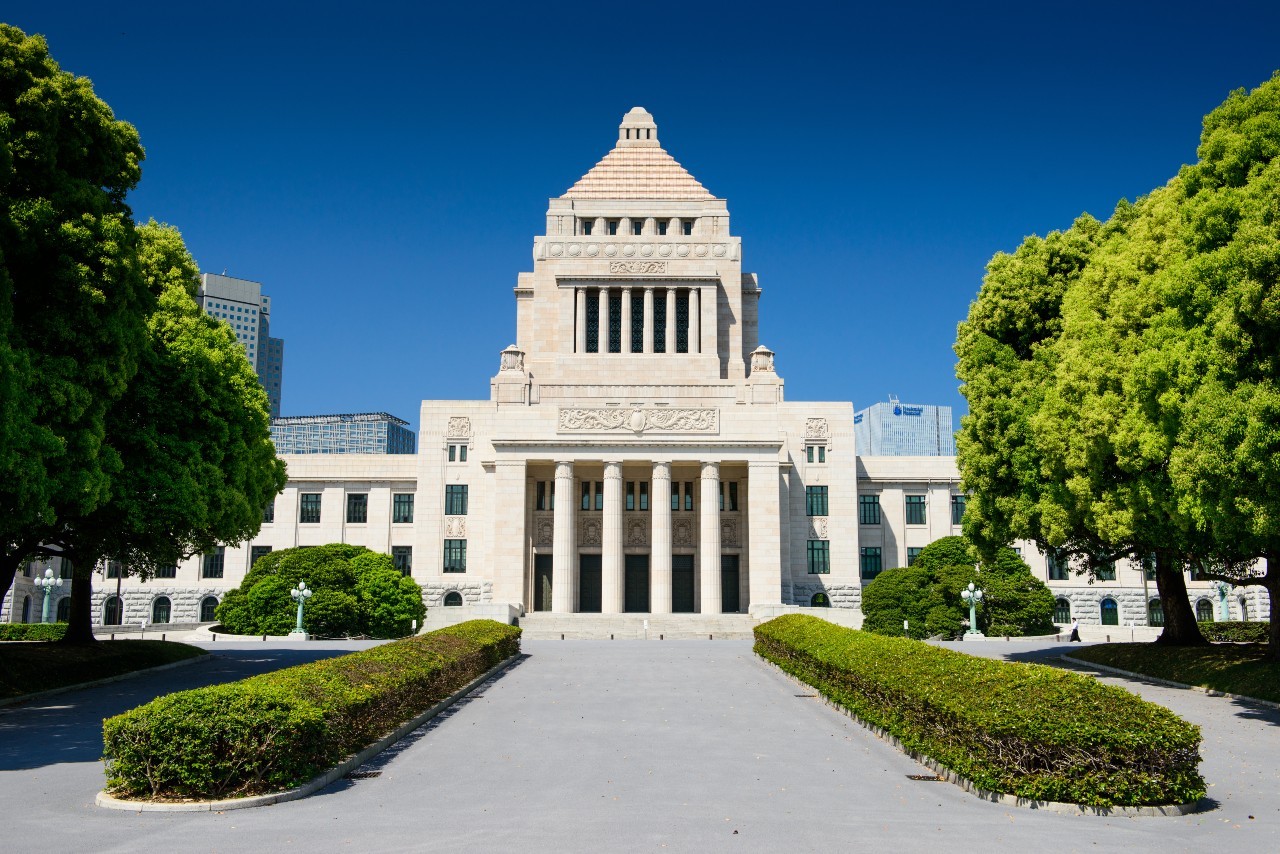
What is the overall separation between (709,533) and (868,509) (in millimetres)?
14179

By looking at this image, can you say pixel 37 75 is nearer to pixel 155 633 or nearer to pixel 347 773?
pixel 347 773

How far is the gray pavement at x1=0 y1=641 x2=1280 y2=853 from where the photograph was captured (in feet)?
31.9

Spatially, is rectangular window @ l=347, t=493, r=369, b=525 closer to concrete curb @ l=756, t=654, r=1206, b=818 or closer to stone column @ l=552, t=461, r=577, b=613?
stone column @ l=552, t=461, r=577, b=613

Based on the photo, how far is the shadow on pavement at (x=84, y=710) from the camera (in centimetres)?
1448

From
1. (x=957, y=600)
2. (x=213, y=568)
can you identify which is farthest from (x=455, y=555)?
(x=957, y=600)

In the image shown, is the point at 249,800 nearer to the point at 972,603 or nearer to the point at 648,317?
the point at 972,603

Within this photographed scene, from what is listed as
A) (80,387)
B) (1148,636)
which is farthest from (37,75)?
(1148,636)

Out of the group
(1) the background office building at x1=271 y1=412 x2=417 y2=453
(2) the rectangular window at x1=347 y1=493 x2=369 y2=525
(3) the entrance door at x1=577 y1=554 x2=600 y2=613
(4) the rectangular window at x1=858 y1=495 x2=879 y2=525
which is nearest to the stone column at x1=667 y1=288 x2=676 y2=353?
(3) the entrance door at x1=577 y1=554 x2=600 y2=613

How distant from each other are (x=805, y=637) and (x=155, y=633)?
35455mm

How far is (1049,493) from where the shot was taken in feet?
85.4

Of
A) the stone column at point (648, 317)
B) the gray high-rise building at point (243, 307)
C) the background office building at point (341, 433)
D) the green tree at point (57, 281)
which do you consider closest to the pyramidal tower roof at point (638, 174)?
the stone column at point (648, 317)

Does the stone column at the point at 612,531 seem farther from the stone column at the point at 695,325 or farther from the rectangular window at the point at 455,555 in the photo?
the stone column at the point at 695,325

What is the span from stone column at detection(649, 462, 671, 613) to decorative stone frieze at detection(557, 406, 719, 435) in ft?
6.14

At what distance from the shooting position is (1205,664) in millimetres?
23719
